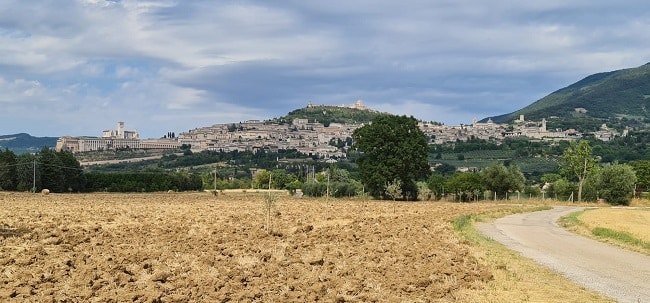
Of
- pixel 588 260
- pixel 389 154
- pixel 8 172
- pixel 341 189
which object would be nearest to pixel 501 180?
pixel 341 189

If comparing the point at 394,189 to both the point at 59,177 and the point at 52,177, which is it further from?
the point at 52,177

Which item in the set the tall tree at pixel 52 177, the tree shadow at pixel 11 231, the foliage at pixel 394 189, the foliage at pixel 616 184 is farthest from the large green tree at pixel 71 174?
the foliage at pixel 616 184

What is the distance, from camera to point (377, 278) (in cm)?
1639

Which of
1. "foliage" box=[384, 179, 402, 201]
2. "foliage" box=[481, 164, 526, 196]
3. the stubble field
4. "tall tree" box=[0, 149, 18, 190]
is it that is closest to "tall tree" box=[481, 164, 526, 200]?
"foliage" box=[481, 164, 526, 196]

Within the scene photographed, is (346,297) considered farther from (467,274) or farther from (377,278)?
(467,274)

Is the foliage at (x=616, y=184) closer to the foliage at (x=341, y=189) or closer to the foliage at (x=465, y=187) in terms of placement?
the foliage at (x=465, y=187)

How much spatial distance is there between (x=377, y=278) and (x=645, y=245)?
1744 centimetres

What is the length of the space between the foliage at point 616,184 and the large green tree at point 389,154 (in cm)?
2908

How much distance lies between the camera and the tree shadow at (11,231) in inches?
1039

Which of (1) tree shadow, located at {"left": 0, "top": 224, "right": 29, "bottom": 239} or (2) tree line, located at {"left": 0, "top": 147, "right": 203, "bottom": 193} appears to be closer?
(1) tree shadow, located at {"left": 0, "top": 224, "right": 29, "bottom": 239}

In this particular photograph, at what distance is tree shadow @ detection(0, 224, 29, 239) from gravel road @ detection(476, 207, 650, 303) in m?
20.8

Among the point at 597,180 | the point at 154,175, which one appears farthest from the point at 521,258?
the point at 154,175

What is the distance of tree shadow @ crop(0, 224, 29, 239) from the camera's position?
26391mm

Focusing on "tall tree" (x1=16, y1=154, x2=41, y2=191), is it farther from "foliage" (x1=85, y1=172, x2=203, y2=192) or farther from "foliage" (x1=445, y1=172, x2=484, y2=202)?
"foliage" (x1=445, y1=172, x2=484, y2=202)
